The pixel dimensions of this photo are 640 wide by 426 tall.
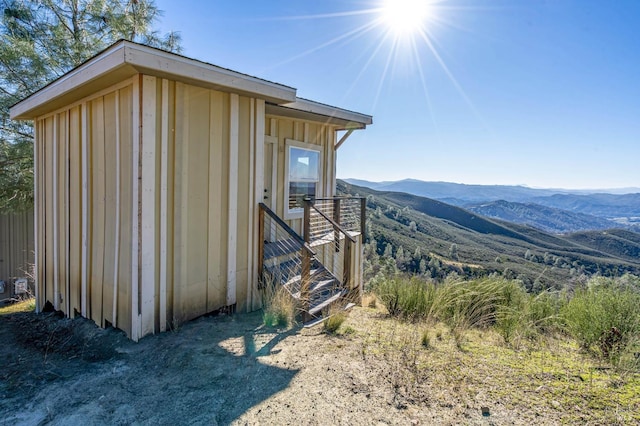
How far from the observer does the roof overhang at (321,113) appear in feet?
17.6

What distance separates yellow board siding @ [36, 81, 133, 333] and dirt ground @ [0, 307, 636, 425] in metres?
0.64

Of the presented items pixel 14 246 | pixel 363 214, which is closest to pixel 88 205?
pixel 363 214

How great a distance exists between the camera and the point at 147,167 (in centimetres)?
326

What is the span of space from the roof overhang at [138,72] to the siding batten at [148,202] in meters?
0.23

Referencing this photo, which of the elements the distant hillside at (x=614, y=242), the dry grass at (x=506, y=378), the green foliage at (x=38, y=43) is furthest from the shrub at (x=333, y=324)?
the distant hillside at (x=614, y=242)

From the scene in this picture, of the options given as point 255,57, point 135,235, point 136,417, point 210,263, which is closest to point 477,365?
point 136,417

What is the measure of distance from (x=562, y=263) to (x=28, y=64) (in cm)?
6097

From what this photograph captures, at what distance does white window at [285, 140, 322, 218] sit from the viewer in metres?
6.41

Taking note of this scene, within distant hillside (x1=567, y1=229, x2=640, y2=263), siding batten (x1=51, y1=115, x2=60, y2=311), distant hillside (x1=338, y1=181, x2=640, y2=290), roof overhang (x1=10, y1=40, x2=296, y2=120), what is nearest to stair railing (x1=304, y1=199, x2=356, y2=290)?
roof overhang (x1=10, y1=40, x2=296, y2=120)

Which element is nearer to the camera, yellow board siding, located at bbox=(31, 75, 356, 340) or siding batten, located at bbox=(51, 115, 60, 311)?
yellow board siding, located at bbox=(31, 75, 356, 340)

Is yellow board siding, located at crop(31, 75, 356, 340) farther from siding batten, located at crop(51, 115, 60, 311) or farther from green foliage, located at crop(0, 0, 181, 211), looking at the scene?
green foliage, located at crop(0, 0, 181, 211)

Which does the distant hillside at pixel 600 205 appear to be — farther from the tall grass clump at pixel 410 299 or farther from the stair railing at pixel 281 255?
the stair railing at pixel 281 255

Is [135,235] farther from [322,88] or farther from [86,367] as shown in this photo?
[322,88]

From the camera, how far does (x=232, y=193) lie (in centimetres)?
409
